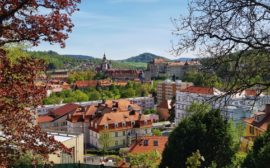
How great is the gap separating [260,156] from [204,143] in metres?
3.20

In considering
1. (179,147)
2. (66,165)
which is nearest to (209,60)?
(66,165)

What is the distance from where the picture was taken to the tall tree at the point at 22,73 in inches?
195

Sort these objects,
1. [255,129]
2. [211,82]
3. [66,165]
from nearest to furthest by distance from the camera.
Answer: [211,82] < [66,165] < [255,129]

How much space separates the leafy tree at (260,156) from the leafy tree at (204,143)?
128cm

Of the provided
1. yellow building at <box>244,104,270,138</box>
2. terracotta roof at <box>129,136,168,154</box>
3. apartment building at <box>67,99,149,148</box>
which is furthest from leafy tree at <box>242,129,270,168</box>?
apartment building at <box>67,99,149,148</box>

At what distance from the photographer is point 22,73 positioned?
5.02m

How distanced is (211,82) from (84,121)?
41325mm

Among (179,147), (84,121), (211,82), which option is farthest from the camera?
(84,121)

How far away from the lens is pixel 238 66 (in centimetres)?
573

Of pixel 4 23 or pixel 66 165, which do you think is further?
pixel 66 165

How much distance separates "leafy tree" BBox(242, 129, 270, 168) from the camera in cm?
1406

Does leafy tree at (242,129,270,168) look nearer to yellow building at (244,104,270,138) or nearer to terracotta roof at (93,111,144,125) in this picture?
yellow building at (244,104,270,138)

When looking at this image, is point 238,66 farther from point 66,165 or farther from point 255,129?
point 255,129

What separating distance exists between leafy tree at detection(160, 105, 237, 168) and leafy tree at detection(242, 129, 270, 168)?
128 centimetres
